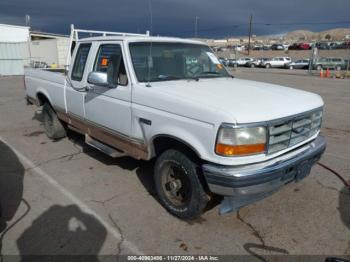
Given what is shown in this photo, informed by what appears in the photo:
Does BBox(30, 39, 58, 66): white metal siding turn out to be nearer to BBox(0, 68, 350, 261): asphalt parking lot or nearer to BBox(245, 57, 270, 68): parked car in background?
BBox(0, 68, 350, 261): asphalt parking lot

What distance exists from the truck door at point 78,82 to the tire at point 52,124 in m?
1.18

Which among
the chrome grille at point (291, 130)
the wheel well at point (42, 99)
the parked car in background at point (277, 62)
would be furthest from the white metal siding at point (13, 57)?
the parked car in background at point (277, 62)

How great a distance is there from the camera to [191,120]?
3.07 m

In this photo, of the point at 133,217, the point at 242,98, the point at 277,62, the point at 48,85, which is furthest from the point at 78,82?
the point at 277,62

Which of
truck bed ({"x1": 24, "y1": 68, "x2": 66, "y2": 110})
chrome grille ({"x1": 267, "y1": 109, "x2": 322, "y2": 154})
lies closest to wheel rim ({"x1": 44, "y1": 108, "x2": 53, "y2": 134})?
truck bed ({"x1": 24, "y1": 68, "x2": 66, "y2": 110})

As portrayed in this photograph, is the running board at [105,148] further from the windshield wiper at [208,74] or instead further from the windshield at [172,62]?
the windshield wiper at [208,74]

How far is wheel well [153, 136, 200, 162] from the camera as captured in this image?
3286 millimetres

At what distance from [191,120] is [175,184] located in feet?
3.05

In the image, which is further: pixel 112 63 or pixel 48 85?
pixel 48 85

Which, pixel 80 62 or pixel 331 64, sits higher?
pixel 80 62

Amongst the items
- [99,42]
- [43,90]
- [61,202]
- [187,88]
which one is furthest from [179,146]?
[43,90]

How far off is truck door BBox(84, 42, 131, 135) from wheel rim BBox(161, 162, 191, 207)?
0.79 meters

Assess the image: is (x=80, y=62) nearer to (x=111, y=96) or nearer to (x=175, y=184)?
(x=111, y=96)

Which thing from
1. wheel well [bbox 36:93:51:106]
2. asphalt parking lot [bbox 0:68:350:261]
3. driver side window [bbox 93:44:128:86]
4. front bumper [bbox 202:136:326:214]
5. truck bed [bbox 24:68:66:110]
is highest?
driver side window [bbox 93:44:128:86]
